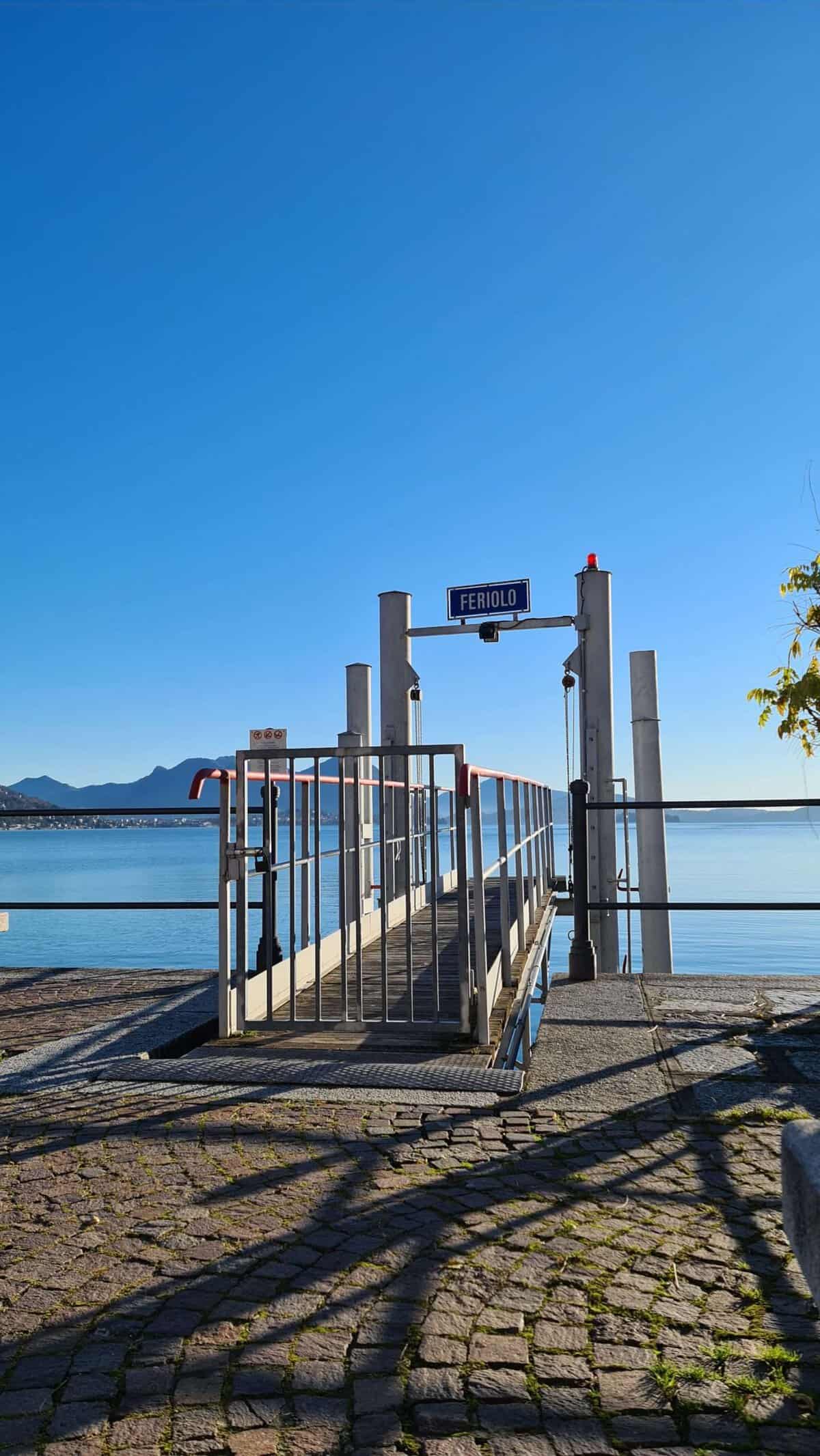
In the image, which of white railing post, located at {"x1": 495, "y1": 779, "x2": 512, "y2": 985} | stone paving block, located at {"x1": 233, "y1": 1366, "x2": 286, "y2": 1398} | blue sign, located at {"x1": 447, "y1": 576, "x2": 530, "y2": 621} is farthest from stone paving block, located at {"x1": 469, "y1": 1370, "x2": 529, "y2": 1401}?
blue sign, located at {"x1": 447, "y1": 576, "x2": 530, "y2": 621}

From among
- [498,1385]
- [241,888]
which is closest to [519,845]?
[241,888]

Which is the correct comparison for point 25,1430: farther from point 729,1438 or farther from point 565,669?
point 565,669

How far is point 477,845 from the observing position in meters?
4.95

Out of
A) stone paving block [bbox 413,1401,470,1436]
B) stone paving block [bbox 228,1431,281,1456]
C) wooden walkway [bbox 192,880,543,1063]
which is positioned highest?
wooden walkway [bbox 192,880,543,1063]

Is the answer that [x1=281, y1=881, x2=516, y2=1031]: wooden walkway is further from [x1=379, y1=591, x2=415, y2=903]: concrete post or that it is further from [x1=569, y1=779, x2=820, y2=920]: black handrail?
[x1=379, y1=591, x2=415, y2=903]: concrete post

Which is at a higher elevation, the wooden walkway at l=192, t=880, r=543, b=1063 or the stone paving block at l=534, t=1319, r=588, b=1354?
the wooden walkway at l=192, t=880, r=543, b=1063

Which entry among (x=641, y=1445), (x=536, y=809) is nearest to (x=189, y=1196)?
(x=641, y=1445)

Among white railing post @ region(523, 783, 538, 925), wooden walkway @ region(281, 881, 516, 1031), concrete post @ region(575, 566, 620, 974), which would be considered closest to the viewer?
wooden walkway @ region(281, 881, 516, 1031)

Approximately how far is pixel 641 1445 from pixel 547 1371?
0.27 metres

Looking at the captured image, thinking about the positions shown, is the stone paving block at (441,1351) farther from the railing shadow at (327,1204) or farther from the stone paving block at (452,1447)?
the stone paving block at (452,1447)

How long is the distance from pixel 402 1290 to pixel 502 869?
3.83 m

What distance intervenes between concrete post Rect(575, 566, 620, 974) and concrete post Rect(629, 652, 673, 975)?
1.20 ft

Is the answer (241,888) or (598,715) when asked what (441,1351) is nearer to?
(241,888)

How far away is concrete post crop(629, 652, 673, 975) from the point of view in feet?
34.8
